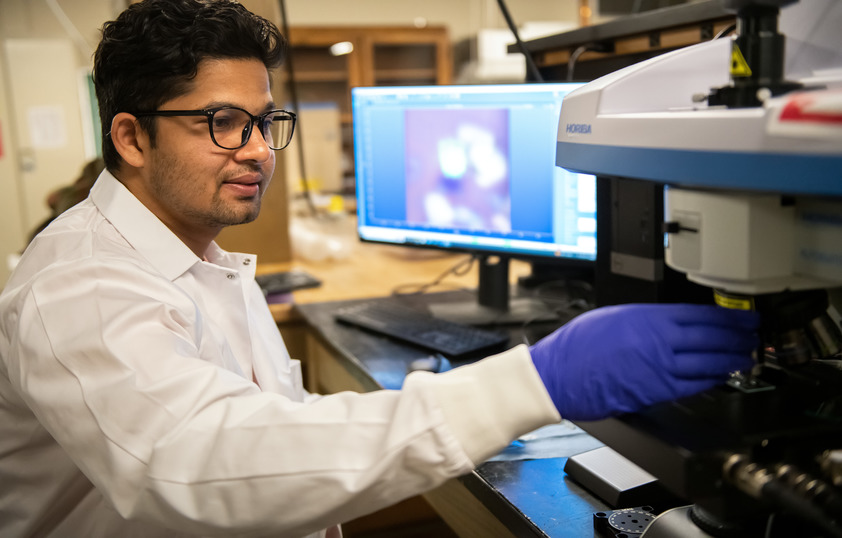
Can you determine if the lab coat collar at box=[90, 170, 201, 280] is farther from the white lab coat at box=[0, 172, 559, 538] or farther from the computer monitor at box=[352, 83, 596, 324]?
the computer monitor at box=[352, 83, 596, 324]

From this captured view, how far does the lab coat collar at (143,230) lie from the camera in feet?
3.25

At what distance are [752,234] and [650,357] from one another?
147mm

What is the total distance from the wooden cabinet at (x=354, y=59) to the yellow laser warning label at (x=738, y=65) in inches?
193

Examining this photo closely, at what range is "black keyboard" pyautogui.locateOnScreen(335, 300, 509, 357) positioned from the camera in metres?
1.39

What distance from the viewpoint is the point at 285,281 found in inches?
81.2

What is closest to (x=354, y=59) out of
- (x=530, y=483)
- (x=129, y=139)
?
(x=129, y=139)

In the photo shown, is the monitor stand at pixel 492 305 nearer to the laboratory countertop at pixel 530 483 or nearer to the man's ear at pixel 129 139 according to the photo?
the laboratory countertop at pixel 530 483

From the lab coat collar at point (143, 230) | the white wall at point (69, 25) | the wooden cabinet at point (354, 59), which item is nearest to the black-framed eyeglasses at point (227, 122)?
the lab coat collar at point (143, 230)

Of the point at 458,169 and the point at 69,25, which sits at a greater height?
the point at 69,25

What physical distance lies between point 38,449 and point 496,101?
3.30 ft

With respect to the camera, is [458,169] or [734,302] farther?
[458,169]

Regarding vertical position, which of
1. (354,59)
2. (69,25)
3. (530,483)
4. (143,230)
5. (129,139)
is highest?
(69,25)

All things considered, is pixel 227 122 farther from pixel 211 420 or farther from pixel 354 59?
pixel 354 59

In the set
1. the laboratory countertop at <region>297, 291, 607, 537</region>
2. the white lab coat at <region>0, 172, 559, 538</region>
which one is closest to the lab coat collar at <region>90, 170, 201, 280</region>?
the white lab coat at <region>0, 172, 559, 538</region>
